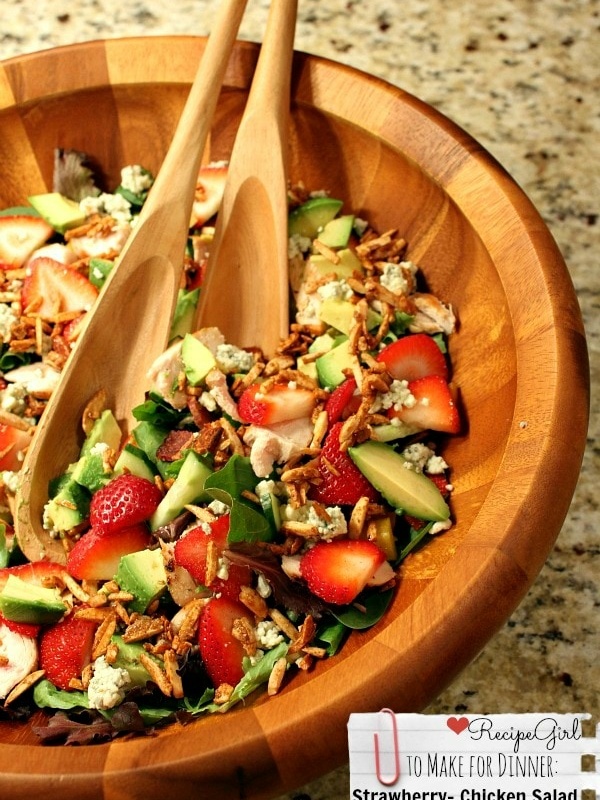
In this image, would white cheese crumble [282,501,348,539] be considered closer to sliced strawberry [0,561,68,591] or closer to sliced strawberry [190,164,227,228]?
sliced strawberry [0,561,68,591]

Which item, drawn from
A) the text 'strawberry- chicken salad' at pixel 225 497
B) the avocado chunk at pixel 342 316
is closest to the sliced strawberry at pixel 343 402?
the text 'strawberry- chicken salad' at pixel 225 497

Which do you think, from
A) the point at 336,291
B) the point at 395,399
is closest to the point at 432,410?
the point at 395,399

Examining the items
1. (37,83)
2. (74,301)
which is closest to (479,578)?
(74,301)

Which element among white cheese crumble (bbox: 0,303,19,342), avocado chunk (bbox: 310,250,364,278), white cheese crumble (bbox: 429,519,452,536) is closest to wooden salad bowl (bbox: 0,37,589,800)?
white cheese crumble (bbox: 429,519,452,536)

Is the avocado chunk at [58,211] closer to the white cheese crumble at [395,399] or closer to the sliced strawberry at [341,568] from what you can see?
the white cheese crumble at [395,399]

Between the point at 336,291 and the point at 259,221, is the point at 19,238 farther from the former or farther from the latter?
the point at 336,291

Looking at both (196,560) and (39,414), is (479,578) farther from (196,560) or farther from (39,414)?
(39,414)

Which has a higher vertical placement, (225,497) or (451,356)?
(451,356)
